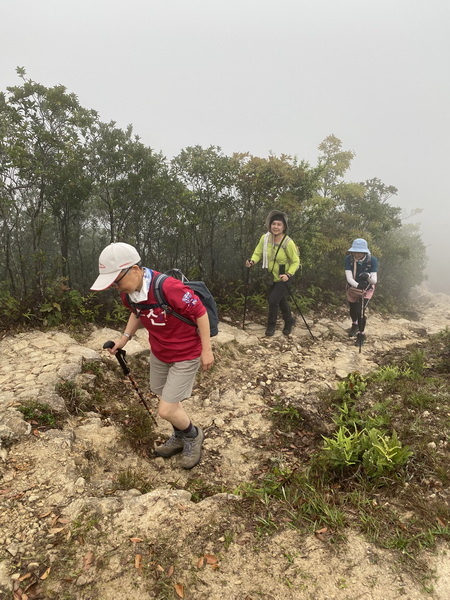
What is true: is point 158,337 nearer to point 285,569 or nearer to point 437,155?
point 285,569

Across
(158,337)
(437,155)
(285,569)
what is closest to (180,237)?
(158,337)

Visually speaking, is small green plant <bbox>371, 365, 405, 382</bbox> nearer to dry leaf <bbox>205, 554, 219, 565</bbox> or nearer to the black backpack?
the black backpack

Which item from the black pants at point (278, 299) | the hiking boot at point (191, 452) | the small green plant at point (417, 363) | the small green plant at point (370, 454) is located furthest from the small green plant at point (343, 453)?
the black pants at point (278, 299)

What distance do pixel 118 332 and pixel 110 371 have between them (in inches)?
63.4

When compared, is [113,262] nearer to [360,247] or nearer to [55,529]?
[55,529]

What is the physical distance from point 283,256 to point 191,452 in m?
5.29

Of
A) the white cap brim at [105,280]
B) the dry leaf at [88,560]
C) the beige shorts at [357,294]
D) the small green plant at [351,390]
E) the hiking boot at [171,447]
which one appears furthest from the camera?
→ the beige shorts at [357,294]

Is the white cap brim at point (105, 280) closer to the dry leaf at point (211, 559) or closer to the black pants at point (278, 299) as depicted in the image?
the dry leaf at point (211, 559)

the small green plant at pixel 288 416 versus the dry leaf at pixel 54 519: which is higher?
the dry leaf at pixel 54 519

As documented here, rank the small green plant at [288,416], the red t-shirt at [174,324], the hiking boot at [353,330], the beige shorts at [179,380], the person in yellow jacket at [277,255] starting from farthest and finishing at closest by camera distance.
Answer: the hiking boot at [353,330] → the person in yellow jacket at [277,255] → the small green plant at [288,416] → the beige shorts at [179,380] → the red t-shirt at [174,324]

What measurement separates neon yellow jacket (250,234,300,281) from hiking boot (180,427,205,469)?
4.84m

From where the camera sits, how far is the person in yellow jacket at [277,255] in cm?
786

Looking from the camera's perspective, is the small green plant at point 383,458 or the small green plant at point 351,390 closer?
the small green plant at point 383,458

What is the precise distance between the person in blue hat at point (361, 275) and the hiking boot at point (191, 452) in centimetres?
565
